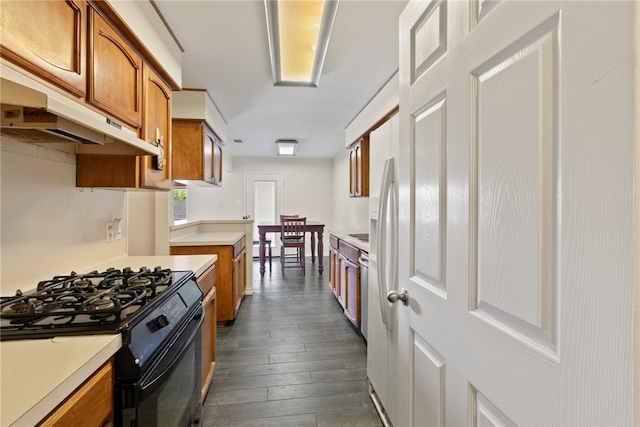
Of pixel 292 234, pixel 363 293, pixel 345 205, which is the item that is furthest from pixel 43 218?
pixel 345 205

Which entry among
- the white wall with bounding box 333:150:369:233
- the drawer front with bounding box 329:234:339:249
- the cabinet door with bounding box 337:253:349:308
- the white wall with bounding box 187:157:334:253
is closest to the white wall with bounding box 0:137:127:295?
the cabinet door with bounding box 337:253:349:308

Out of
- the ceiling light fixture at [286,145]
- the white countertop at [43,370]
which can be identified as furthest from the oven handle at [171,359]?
the ceiling light fixture at [286,145]

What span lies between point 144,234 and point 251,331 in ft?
4.36

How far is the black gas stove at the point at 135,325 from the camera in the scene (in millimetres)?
829

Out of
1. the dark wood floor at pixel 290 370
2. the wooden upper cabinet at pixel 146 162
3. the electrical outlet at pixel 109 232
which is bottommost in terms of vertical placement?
the dark wood floor at pixel 290 370

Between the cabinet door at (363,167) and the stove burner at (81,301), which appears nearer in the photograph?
the stove burner at (81,301)

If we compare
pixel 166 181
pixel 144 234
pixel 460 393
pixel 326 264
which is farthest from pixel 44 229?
pixel 326 264

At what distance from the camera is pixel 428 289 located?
97 centimetres

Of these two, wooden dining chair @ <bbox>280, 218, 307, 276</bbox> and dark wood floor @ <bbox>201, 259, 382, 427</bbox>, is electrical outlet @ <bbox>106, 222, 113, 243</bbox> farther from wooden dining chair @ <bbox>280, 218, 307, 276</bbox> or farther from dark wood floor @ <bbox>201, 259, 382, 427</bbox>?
wooden dining chair @ <bbox>280, 218, 307, 276</bbox>

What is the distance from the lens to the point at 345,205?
237 inches

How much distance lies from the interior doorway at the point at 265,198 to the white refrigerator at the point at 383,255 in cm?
531

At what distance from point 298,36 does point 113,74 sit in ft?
3.91

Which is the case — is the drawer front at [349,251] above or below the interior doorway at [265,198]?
below

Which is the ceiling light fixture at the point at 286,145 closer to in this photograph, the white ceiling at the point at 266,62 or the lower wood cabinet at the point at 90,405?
the white ceiling at the point at 266,62
